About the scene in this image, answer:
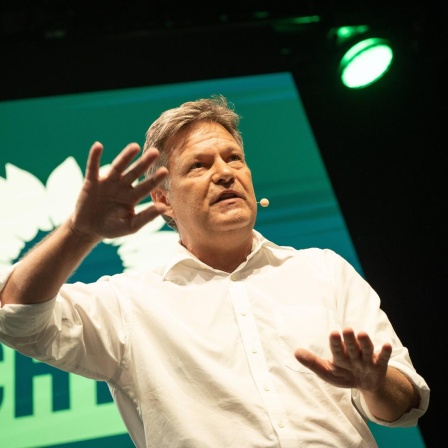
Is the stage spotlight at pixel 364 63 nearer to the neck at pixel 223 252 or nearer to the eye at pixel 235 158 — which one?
the eye at pixel 235 158

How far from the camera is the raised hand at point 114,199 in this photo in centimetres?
115

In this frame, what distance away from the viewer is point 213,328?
4.78 ft

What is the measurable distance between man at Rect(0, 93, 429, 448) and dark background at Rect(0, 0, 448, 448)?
40.7 inches

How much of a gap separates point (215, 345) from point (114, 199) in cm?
50

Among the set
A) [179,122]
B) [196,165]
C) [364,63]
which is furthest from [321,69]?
[196,165]

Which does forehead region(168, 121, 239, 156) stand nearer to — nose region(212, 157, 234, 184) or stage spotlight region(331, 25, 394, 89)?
nose region(212, 157, 234, 184)

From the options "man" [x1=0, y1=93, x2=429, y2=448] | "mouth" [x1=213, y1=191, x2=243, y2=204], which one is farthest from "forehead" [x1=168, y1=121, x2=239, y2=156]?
"mouth" [x1=213, y1=191, x2=243, y2=204]

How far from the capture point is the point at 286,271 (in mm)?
1639

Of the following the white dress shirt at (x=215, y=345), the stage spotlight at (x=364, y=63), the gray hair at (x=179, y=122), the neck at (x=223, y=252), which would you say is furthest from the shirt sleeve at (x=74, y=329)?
the stage spotlight at (x=364, y=63)

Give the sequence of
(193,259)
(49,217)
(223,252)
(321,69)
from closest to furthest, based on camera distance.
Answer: (193,259) < (223,252) < (49,217) < (321,69)

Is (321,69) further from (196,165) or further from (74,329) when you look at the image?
(74,329)

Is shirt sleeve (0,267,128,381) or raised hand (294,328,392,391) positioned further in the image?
shirt sleeve (0,267,128,381)

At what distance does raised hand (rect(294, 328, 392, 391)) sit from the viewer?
106 centimetres

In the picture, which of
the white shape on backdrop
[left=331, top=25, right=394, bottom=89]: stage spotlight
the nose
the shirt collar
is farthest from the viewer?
[left=331, top=25, right=394, bottom=89]: stage spotlight
